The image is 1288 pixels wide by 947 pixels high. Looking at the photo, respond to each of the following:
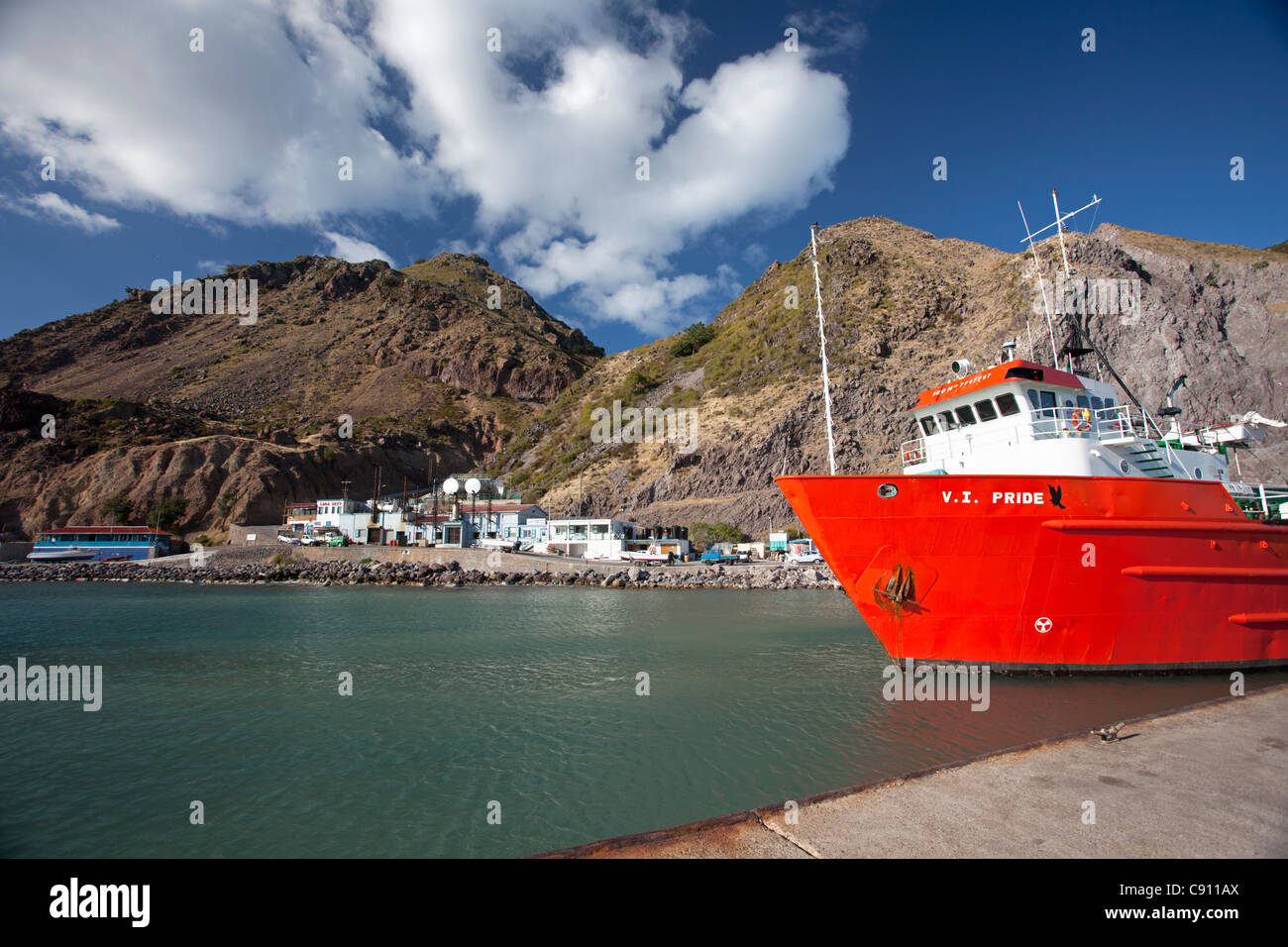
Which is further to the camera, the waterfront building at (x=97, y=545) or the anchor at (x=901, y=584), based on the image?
the waterfront building at (x=97, y=545)

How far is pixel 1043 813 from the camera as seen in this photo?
5.25 metres

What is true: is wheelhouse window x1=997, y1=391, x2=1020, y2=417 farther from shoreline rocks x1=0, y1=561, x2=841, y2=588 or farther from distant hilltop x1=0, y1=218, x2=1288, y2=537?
distant hilltop x1=0, y1=218, x2=1288, y2=537

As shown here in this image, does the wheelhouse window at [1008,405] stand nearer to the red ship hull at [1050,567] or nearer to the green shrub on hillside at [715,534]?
the red ship hull at [1050,567]

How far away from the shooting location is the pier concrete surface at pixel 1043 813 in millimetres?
4621

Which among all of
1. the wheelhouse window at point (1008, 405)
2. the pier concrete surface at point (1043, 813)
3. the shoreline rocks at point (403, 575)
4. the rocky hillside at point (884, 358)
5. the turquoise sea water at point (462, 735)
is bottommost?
the shoreline rocks at point (403, 575)

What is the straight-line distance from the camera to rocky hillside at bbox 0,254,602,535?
74.2 meters

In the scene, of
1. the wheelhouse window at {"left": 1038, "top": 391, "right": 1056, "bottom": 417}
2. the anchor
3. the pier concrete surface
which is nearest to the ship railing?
the wheelhouse window at {"left": 1038, "top": 391, "right": 1056, "bottom": 417}

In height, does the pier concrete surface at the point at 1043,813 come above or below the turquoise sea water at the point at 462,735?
above

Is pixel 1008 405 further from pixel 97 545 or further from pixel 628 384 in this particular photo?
pixel 97 545

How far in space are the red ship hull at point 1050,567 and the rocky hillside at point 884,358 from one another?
4532 centimetres

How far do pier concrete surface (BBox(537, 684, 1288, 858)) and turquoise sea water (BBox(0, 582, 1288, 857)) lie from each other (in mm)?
2928

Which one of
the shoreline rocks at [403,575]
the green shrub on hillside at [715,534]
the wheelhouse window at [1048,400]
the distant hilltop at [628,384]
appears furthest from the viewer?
the green shrub on hillside at [715,534]

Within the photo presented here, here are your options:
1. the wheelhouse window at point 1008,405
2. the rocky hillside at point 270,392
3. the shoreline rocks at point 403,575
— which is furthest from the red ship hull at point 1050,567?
the rocky hillside at point 270,392
